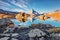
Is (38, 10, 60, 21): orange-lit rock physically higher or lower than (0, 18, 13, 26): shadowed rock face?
higher

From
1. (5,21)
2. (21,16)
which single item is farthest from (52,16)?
(5,21)

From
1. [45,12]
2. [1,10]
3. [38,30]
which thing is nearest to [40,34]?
[38,30]

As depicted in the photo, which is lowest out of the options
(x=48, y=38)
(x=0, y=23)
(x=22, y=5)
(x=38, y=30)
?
(x=48, y=38)

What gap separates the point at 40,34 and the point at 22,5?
47cm

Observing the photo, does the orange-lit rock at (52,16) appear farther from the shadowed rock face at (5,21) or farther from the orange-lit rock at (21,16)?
the shadowed rock face at (5,21)

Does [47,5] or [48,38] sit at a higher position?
[47,5]

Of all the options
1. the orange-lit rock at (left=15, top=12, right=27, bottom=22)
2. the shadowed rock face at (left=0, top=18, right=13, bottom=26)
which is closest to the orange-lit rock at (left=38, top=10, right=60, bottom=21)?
the orange-lit rock at (left=15, top=12, right=27, bottom=22)

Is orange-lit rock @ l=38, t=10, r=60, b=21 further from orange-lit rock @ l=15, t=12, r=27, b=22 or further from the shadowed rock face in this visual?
the shadowed rock face

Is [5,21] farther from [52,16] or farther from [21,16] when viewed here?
[52,16]

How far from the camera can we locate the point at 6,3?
1.75m

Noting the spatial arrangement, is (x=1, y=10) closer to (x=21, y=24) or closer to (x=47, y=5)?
(x=21, y=24)

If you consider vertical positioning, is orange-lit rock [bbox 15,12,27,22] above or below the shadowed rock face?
above

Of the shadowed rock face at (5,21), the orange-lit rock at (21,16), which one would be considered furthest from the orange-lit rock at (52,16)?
the shadowed rock face at (5,21)

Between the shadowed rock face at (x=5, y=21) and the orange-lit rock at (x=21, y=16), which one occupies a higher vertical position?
the orange-lit rock at (x=21, y=16)
